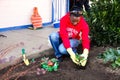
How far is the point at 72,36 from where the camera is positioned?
15.1 ft

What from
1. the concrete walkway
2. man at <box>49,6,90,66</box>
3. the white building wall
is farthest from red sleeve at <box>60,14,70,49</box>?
the white building wall

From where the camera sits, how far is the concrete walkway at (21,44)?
434cm

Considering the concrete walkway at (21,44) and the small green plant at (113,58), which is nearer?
the small green plant at (113,58)

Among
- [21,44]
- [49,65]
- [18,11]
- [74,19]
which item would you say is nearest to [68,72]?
[49,65]

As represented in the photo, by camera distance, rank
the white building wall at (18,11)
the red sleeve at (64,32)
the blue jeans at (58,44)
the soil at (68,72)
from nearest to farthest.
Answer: the soil at (68,72), the red sleeve at (64,32), the blue jeans at (58,44), the white building wall at (18,11)

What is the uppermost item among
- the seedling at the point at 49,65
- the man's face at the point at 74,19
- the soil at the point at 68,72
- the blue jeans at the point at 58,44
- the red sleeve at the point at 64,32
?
the man's face at the point at 74,19

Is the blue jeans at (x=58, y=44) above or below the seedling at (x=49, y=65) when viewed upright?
above

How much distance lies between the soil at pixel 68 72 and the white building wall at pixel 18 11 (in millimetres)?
2104

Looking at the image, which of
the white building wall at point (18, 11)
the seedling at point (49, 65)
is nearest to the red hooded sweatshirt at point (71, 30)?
the seedling at point (49, 65)

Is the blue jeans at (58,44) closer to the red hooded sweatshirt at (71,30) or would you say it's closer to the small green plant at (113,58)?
the red hooded sweatshirt at (71,30)

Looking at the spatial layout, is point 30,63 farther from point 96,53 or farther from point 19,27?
point 19,27

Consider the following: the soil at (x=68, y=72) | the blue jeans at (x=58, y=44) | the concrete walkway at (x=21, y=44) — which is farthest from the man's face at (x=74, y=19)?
the concrete walkway at (x=21, y=44)

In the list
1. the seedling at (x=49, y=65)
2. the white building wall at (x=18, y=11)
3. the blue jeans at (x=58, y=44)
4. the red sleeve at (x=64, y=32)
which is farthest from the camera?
the white building wall at (x=18, y=11)

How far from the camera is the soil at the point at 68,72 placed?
3.90m
